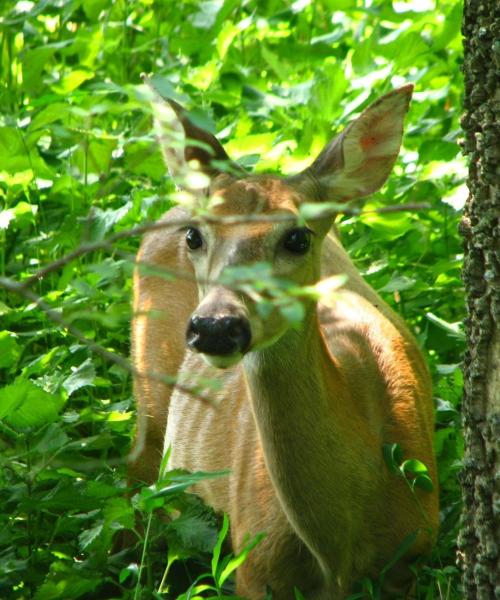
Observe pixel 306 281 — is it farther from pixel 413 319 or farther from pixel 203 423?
pixel 413 319

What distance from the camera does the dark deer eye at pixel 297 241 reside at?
423cm

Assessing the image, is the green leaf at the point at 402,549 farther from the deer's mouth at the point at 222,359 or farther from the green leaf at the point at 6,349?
the green leaf at the point at 6,349

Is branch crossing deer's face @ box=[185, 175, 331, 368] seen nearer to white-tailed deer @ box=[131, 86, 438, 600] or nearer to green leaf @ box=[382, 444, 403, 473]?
white-tailed deer @ box=[131, 86, 438, 600]

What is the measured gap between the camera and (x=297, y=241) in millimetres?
4258

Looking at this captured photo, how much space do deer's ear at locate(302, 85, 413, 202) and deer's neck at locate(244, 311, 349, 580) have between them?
0.65m

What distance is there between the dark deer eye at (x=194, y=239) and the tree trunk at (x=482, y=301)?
2.99ft

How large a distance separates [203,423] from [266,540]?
3.81 ft

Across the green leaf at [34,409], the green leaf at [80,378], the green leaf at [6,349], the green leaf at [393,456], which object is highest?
the green leaf at [6,349]

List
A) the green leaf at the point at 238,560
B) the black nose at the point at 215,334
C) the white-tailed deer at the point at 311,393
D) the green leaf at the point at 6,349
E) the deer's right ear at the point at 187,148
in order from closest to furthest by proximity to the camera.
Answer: the black nose at the point at 215,334, the green leaf at the point at 238,560, the white-tailed deer at the point at 311,393, the deer's right ear at the point at 187,148, the green leaf at the point at 6,349

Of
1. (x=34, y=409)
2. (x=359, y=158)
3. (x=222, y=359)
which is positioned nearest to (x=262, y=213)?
(x=359, y=158)

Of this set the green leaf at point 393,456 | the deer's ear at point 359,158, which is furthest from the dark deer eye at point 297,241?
the green leaf at point 393,456

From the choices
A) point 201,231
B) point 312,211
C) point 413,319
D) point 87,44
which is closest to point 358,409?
point 201,231

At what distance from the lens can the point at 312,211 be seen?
2650mm

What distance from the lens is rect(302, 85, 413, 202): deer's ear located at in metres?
4.57
